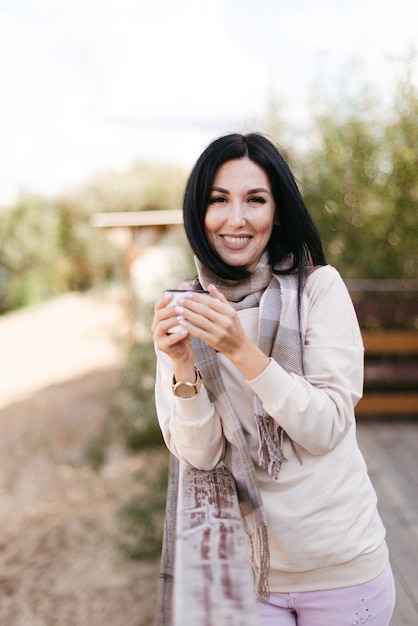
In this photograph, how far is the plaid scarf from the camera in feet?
4.05

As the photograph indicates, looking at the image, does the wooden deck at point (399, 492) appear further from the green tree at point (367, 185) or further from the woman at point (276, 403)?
the green tree at point (367, 185)

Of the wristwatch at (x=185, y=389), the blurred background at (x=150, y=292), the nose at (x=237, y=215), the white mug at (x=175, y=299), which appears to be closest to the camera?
the white mug at (x=175, y=299)

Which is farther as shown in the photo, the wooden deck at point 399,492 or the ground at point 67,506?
the ground at point 67,506

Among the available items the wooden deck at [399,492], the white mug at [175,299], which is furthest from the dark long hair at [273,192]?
the wooden deck at [399,492]

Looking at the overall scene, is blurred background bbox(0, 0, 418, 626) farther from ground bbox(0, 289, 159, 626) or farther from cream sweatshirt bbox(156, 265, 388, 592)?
cream sweatshirt bbox(156, 265, 388, 592)

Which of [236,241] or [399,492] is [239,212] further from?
[399,492]

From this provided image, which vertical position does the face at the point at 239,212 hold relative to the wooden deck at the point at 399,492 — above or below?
above

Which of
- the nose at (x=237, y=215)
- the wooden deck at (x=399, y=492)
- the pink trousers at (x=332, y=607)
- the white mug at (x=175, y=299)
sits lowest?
the wooden deck at (x=399, y=492)

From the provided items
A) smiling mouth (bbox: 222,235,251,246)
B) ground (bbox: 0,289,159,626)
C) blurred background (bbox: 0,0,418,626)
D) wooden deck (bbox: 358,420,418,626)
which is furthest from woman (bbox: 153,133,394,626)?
ground (bbox: 0,289,159,626)

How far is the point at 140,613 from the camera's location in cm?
420

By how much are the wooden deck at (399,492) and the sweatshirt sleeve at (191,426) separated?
115 cm

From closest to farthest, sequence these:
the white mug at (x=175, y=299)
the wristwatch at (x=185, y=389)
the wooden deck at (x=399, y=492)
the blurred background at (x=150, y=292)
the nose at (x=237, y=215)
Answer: the white mug at (x=175, y=299), the wristwatch at (x=185, y=389), the nose at (x=237, y=215), the wooden deck at (x=399, y=492), the blurred background at (x=150, y=292)

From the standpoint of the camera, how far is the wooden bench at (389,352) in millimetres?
4461

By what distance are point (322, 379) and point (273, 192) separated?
1.43 feet
